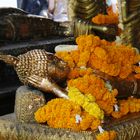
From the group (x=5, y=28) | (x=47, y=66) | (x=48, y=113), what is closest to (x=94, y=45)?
(x=47, y=66)

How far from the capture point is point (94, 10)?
131 inches

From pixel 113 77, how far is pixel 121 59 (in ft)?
0.34

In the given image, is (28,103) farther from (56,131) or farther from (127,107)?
(127,107)

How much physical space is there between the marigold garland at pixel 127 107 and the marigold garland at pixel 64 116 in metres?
0.18

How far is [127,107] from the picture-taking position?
2.11 metres

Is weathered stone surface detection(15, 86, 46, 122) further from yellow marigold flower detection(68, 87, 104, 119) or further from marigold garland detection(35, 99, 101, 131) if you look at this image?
yellow marigold flower detection(68, 87, 104, 119)

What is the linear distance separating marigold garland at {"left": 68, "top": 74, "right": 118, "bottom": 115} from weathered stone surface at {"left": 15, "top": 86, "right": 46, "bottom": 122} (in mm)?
162

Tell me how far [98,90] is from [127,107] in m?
0.21

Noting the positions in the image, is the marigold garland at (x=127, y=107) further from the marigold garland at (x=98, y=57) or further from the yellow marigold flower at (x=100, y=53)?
the yellow marigold flower at (x=100, y=53)

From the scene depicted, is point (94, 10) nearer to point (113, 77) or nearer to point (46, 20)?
point (46, 20)

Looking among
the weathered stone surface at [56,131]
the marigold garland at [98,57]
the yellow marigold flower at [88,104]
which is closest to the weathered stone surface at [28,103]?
the weathered stone surface at [56,131]

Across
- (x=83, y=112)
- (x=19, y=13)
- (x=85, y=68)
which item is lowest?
(x=83, y=112)

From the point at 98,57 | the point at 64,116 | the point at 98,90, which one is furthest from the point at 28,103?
the point at 98,57

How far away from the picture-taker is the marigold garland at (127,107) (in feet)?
6.68
